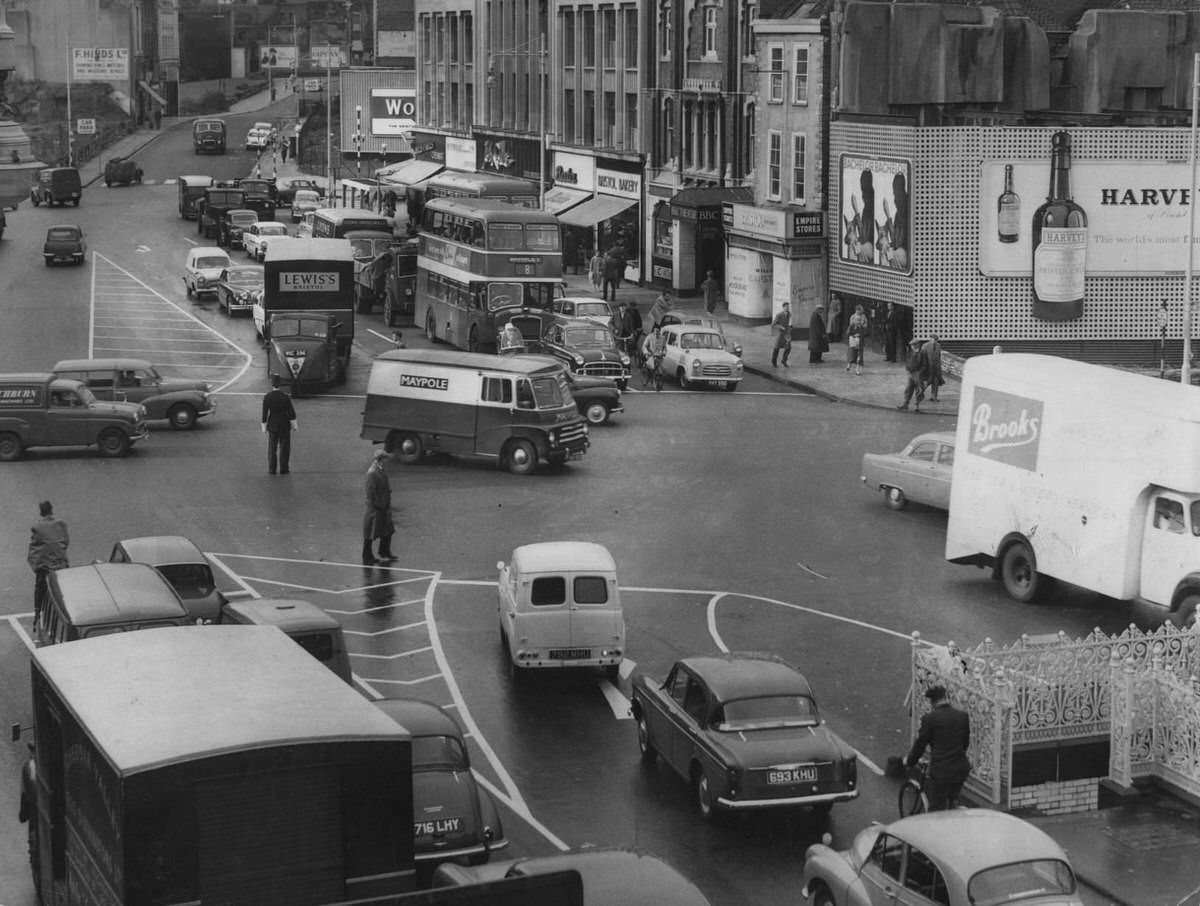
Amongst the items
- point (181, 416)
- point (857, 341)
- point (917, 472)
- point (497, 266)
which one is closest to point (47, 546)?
point (917, 472)

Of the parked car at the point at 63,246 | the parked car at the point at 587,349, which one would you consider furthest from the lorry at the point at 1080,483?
the parked car at the point at 63,246

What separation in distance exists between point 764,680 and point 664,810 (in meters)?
1.59

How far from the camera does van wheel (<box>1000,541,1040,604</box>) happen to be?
2469 centimetres

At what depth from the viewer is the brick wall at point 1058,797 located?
1753 centimetres

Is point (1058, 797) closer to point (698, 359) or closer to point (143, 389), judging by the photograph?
point (143, 389)

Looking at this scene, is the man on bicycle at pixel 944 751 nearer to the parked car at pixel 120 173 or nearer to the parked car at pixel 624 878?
the parked car at pixel 624 878

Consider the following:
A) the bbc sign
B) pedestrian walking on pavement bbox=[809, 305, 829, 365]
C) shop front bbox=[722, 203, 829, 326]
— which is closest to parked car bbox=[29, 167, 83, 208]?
the bbc sign

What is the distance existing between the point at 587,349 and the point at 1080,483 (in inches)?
843

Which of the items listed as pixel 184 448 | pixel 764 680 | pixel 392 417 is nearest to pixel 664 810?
pixel 764 680

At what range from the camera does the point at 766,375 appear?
4741 cm

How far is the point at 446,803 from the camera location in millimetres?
15383

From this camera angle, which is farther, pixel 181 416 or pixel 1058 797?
pixel 181 416

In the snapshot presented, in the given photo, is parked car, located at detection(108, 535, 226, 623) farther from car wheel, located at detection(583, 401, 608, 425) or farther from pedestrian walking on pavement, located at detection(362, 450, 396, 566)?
car wheel, located at detection(583, 401, 608, 425)

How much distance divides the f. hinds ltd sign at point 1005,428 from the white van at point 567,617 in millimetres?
6528
